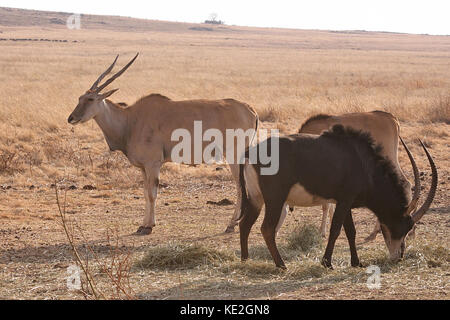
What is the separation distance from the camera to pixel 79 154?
50.1 ft

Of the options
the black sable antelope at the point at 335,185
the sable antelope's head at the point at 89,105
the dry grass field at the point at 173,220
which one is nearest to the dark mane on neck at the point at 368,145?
the black sable antelope at the point at 335,185

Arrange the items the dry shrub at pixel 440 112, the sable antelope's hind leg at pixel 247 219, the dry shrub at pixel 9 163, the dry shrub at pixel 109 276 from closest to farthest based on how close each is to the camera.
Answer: the dry shrub at pixel 109 276 → the sable antelope's hind leg at pixel 247 219 → the dry shrub at pixel 9 163 → the dry shrub at pixel 440 112

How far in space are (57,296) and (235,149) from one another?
15.6ft

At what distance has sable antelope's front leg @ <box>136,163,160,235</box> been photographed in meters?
9.86

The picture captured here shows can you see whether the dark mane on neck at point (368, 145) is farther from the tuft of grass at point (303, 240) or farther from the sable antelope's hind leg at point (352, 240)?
the tuft of grass at point (303, 240)

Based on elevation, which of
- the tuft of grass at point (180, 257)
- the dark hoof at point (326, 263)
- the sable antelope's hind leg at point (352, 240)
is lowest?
the tuft of grass at point (180, 257)

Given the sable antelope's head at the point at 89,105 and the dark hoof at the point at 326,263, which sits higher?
the sable antelope's head at the point at 89,105

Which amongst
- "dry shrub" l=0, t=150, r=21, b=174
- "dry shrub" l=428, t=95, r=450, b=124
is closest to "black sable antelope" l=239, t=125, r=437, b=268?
"dry shrub" l=0, t=150, r=21, b=174

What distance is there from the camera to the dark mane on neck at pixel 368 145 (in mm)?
7496

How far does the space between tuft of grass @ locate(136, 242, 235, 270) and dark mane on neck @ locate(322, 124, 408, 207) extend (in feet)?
5.72

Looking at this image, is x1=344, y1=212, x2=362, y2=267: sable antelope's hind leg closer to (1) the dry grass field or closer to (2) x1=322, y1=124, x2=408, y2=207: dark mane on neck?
(1) the dry grass field

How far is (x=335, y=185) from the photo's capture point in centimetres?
729

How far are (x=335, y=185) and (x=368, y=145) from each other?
1.93 feet

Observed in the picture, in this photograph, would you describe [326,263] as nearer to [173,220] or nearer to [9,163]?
[173,220]
